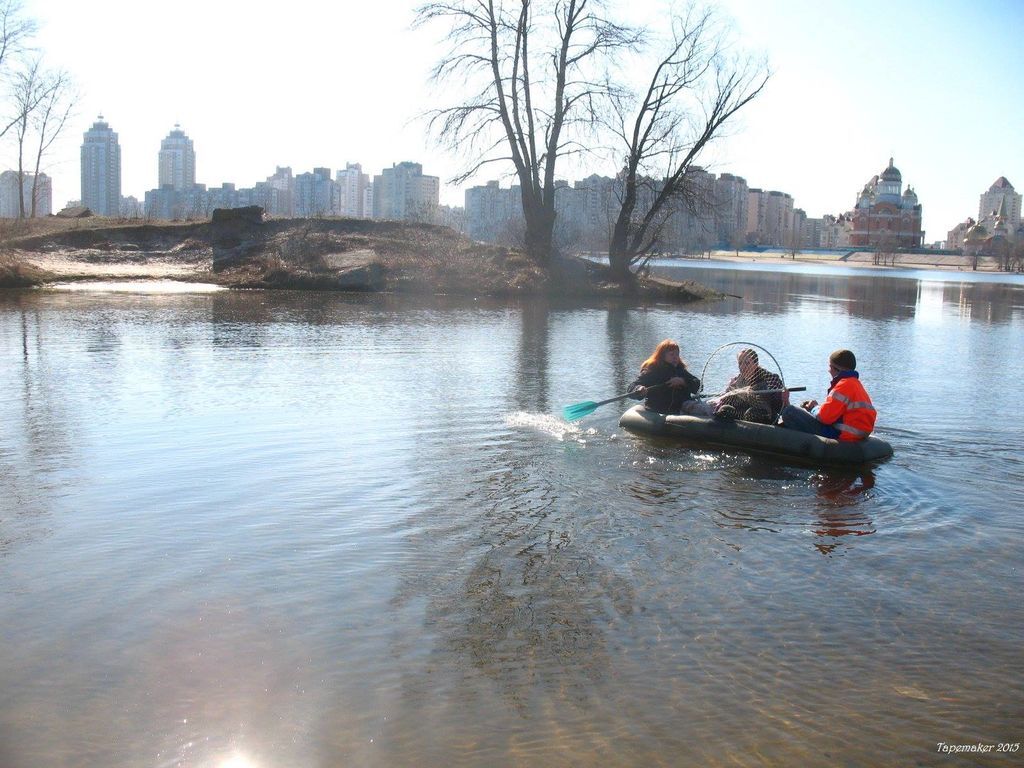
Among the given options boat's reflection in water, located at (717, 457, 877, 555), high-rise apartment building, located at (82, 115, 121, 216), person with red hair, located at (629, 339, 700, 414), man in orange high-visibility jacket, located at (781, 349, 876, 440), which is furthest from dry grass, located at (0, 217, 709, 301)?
high-rise apartment building, located at (82, 115, 121, 216)

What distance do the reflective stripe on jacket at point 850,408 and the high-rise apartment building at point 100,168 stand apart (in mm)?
95445

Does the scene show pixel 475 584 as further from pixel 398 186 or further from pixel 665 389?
pixel 398 186

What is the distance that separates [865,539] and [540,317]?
17.4 m

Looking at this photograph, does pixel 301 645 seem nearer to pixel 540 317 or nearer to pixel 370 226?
pixel 540 317

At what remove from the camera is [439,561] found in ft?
21.4

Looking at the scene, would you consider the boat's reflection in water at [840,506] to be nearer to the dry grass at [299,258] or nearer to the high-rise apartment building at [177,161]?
the dry grass at [299,258]

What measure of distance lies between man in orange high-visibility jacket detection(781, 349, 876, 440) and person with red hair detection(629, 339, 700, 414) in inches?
64.2

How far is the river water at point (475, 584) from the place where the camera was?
4527 mm

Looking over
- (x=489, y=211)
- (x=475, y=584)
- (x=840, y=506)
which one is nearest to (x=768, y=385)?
(x=840, y=506)

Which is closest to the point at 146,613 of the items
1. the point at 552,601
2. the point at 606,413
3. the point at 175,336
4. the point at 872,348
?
the point at 552,601

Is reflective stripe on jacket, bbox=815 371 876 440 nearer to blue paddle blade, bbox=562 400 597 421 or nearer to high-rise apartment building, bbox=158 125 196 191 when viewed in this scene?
blue paddle blade, bbox=562 400 597 421

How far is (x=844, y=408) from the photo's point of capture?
953 centimetres

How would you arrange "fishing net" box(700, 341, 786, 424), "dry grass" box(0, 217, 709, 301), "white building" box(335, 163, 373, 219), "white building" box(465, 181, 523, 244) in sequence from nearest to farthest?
"fishing net" box(700, 341, 786, 424)
"dry grass" box(0, 217, 709, 301)
"white building" box(465, 181, 523, 244)
"white building" box(335, 163, 373, 219)

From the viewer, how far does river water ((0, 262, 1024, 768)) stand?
453 cm
